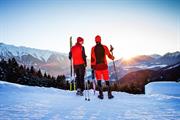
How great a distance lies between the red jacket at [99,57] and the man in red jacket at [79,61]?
0.62m

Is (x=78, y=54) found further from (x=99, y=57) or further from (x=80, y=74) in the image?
(x=99, y=57)

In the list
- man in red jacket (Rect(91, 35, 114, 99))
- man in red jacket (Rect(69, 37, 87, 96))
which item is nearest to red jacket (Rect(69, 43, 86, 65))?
man in red jacket (Rect(69, 37, 87, 96))

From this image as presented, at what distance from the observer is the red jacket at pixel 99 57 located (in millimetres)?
10281

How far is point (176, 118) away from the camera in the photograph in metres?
6.08

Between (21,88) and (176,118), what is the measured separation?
6602 mm

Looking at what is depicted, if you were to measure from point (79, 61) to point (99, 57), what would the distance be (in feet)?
3.42

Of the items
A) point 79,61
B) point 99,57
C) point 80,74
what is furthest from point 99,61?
point 80,74

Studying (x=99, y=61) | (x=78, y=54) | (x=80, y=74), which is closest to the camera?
(x=99, y=61)

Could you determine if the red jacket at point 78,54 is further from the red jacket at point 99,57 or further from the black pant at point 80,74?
the red jacket at point 99,57

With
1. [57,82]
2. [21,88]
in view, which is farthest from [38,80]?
[21,88]

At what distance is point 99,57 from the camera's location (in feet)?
34.0

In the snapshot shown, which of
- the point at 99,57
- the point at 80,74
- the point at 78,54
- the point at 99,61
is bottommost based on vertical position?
the point at 80,74

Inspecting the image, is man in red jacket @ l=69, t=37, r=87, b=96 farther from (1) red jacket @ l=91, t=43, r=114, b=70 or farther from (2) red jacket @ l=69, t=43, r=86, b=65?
(1) red jacket @ l=91, t=43, r=114, b=70

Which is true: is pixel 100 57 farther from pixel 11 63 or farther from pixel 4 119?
pixel 11 63
